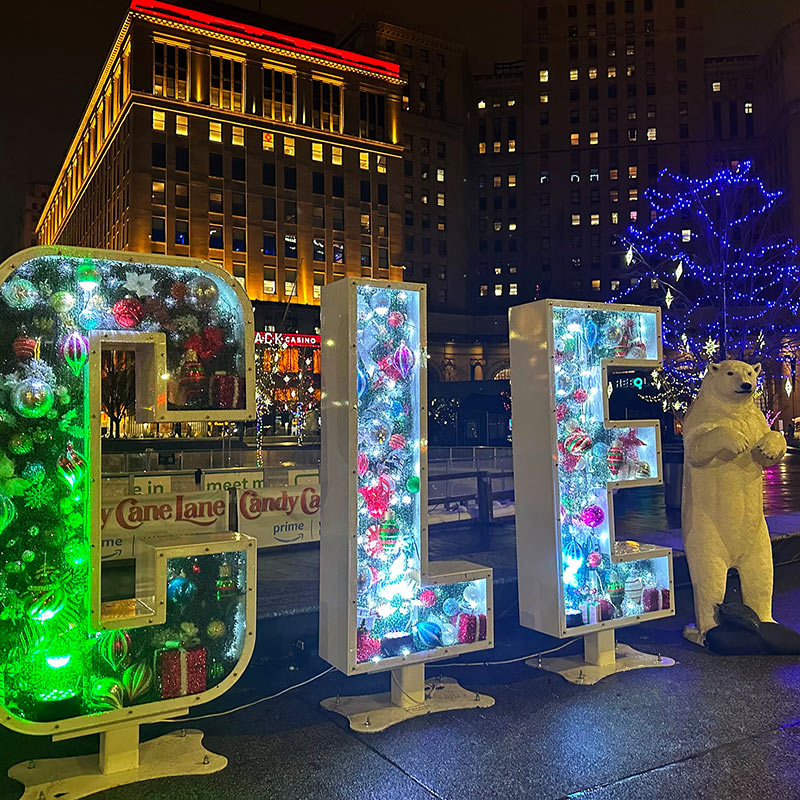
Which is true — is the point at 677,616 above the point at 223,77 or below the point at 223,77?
below

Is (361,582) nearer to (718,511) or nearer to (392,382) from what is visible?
(392,382)

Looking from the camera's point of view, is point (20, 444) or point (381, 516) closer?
point (20, 444)

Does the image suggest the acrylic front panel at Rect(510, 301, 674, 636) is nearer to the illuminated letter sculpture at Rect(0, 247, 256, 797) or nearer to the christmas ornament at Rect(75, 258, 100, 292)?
the illuminated letter sculpture at Rect(0, 247, 256, 797)

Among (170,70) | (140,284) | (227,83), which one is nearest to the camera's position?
(140,284)

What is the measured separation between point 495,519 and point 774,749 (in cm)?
895

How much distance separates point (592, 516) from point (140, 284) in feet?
13.0

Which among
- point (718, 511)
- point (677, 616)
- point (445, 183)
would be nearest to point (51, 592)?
point (718, 511)

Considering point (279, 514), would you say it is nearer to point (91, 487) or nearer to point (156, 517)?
point (156, 517)

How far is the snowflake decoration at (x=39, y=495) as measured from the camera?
13.5 ft

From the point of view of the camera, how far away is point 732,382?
6.62m

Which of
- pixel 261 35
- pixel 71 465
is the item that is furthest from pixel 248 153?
pixel 71 465

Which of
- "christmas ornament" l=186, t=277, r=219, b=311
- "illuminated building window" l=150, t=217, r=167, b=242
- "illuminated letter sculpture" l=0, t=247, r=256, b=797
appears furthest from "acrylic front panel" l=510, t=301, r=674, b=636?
"illuminated building window" l=150, t=217, r=167, b=242

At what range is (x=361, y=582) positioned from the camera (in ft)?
17.1

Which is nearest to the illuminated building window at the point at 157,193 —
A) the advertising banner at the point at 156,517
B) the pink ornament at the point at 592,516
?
the advertising banner at the point at 156,517
